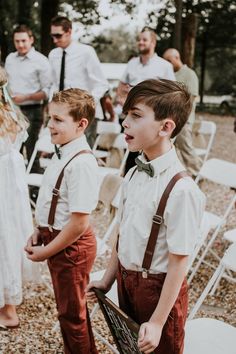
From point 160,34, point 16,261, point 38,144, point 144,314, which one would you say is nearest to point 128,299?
point 144,314

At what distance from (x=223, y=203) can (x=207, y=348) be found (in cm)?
497

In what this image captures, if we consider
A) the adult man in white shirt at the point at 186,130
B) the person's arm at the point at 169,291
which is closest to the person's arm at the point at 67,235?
the person's arm at the point at 169,291

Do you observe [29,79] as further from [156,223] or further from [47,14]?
[47,14]

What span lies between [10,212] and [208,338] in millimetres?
1639

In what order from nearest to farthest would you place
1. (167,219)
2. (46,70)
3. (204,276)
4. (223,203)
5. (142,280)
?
(167,219) < (142,280) < (204,276) < (46,70) < (223,203)

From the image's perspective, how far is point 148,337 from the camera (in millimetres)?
1655

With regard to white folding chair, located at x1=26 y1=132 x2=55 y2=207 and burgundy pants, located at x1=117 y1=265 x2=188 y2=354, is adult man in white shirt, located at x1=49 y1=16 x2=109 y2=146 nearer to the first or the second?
white folding chair, located at x1=26 y1=132 x2=55 y2=207

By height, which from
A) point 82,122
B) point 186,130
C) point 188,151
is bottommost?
point 188,151

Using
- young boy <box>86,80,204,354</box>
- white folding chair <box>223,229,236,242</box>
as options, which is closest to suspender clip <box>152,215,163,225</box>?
young boy <box>86,80,204,354</box>

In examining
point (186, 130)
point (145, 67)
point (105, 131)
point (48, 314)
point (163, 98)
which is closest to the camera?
point (163, 98)

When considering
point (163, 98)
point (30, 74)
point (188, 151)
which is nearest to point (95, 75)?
point (30, 74)

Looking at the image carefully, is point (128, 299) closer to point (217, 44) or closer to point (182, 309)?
point (182, 309)

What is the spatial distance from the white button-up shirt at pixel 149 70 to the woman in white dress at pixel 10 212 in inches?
120

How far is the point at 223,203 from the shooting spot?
700 centimetres
